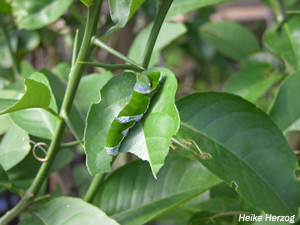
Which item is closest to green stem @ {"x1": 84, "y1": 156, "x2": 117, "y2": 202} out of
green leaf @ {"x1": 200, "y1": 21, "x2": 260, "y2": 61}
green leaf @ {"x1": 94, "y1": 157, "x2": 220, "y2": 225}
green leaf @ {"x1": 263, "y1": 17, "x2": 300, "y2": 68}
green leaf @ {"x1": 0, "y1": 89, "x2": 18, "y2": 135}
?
→ green leaf @ {"x1": 94, "y1": 157, "x2": 220, "y2": 225}

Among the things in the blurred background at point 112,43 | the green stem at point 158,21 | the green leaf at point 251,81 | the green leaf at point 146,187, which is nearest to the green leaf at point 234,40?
the blurred background at point 112,43

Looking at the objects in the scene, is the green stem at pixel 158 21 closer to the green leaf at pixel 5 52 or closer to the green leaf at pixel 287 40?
the green leaf at pixel 287 40

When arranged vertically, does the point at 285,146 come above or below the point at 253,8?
above

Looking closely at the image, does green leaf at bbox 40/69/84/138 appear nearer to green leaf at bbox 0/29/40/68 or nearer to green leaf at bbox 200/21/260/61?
green leaf at bbox 0/29/40/68

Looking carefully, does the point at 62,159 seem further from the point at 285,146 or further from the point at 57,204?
the point at 285,146

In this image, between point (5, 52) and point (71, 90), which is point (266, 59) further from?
point (5, 52)

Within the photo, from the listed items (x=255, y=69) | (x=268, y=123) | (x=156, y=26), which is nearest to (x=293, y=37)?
(x=255, y=69)

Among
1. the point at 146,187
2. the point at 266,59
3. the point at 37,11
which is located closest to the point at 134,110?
the point at 146,187
